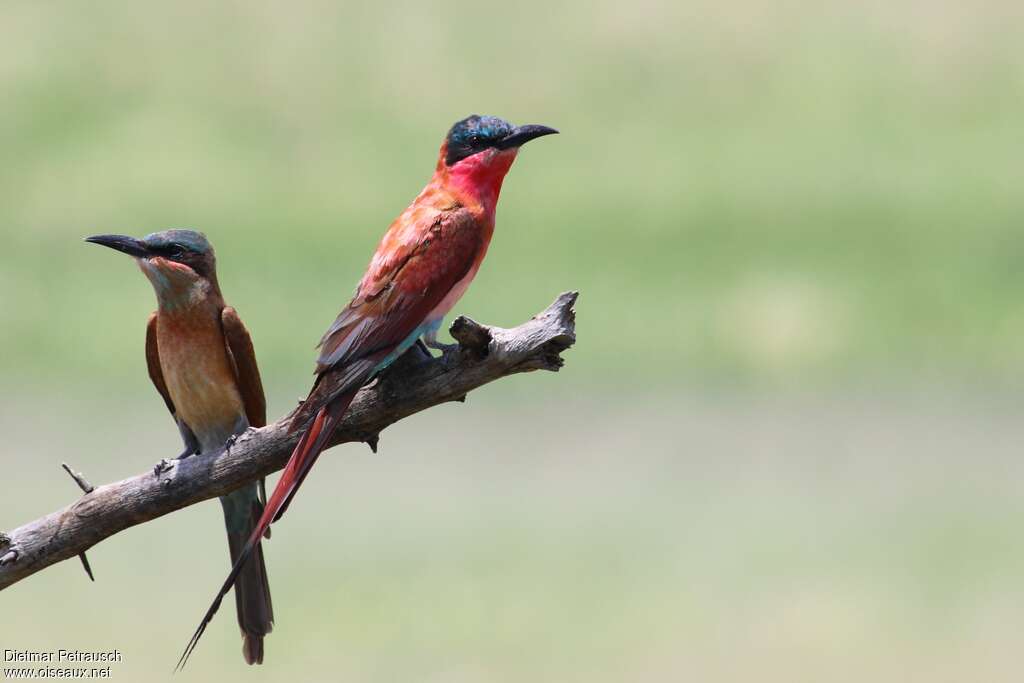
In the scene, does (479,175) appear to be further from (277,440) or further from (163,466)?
(163,466)

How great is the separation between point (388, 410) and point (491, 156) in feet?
2.00

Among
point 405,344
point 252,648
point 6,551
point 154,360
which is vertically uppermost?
point 154,360

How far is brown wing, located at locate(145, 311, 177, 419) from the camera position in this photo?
130 inches

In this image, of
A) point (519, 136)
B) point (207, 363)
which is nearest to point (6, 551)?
point (207, 363)

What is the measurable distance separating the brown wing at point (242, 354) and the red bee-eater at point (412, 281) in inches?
24.7

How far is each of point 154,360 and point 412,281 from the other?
3.64ft

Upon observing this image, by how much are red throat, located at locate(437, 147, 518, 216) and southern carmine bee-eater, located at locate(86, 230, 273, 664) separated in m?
0.65

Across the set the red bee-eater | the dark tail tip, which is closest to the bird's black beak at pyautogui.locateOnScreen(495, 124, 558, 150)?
the red bee-eater

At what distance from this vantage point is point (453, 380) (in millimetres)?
2604

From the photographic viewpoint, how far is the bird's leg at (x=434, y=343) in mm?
2662

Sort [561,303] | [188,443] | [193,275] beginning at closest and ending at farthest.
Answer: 1. [561,303]
2. [193,275]
3. [188,443]

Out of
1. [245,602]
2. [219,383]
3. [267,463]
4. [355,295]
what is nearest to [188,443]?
[219,383]

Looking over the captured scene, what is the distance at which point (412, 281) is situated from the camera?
101 inches

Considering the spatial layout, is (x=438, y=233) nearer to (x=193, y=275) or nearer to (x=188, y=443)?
(x=193, y=275)
